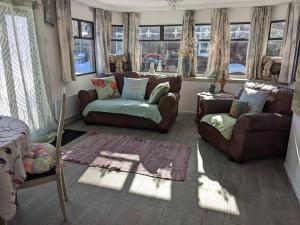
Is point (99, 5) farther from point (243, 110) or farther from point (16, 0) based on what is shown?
point (243, 110)

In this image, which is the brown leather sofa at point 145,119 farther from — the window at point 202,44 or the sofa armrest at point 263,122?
the sofa armrest at point 263,122

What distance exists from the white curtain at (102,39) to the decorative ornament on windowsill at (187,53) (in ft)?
5.62

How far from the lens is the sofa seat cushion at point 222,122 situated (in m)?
2.98

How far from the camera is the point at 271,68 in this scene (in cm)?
435

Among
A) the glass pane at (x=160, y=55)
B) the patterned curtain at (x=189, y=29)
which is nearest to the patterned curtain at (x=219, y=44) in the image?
the patterned curtain at (x=189, y=29)

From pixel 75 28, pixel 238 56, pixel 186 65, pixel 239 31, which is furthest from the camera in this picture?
pixel 186 65

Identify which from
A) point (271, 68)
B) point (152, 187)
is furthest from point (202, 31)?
point (152, 187)

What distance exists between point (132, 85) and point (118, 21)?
1.98 meters

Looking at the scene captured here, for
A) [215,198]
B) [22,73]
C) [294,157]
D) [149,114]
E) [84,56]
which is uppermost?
[84,56]

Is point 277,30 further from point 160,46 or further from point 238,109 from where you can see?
point 160,46

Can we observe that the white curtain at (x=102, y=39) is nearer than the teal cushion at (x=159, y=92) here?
No

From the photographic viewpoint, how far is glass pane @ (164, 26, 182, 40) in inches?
211

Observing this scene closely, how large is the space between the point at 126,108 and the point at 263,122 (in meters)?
2.20

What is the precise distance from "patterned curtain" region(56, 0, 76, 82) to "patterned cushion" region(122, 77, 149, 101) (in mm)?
1060
